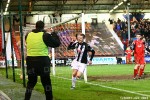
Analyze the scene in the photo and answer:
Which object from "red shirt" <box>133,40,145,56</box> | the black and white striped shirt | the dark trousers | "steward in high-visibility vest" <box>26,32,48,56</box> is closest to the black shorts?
the dark trousers

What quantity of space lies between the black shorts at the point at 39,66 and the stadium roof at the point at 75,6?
44187mm

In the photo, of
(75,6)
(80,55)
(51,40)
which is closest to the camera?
(51,40)

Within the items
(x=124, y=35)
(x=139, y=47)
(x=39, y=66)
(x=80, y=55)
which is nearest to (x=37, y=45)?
(x=39, y=66)

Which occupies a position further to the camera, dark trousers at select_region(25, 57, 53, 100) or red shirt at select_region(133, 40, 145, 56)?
red shirt at select_region(133, 40, 145, 56)

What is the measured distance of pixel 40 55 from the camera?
30.5ft

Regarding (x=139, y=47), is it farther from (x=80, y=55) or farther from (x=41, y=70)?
(x=41, y=70)

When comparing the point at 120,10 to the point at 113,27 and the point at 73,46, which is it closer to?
the point at 113,27

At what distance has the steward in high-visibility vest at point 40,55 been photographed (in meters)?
9.20

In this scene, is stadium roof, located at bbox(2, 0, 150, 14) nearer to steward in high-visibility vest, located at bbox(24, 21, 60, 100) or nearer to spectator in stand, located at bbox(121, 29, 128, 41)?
spectator in stand, located at bbox(121, 29, 128, 41)

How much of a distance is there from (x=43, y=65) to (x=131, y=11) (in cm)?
5090

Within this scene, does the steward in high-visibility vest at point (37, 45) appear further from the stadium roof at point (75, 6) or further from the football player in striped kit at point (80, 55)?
the stadium roof at point (75, 6)

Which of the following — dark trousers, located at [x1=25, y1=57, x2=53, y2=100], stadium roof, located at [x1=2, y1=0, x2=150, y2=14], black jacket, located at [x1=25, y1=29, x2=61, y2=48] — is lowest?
dark trousers, located at [x1=25, y1=57, x2=53, y2=100]

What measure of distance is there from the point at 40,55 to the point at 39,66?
266 millimetres

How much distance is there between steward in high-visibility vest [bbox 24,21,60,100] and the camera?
9195 mm
